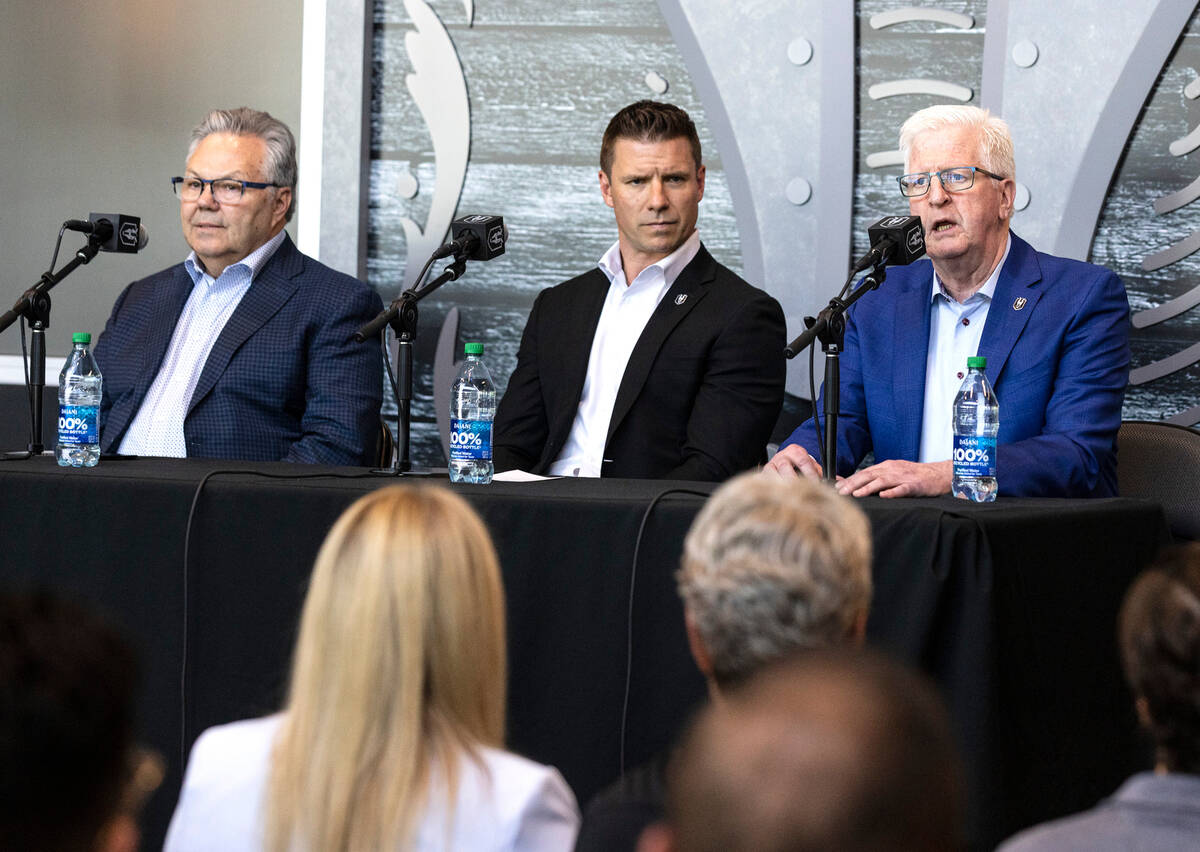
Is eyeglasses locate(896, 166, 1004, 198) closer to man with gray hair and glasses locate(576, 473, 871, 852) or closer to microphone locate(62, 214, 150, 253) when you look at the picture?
microphone locate(62, 214, 150, 253)

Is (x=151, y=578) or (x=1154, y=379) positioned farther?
(x=1154, y=379)

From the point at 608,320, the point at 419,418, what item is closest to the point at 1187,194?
the point at 608,320

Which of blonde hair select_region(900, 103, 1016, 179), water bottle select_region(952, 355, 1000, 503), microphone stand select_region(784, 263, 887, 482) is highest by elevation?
blonde hair select_region(900, 103, 1016, 179)

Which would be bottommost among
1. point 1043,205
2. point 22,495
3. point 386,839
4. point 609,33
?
point 386,839

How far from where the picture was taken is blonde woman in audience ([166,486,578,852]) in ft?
3.96

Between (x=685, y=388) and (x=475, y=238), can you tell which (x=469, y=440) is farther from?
(x=685, y=388)

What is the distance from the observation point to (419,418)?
3.99m

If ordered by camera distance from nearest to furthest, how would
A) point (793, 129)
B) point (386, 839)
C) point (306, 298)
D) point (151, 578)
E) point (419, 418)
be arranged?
point (386, 839)
point (151, 578)
point (306, 298)
point (793, 129)
point (419, 418)

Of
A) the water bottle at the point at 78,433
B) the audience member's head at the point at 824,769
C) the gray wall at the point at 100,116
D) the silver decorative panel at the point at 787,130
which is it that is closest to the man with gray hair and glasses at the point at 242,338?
the water bottle at the point at 78,433

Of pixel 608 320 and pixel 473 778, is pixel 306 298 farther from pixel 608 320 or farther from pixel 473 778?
pixel 473 778

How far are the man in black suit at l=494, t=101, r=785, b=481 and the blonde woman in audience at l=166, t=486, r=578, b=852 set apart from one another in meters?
1.76

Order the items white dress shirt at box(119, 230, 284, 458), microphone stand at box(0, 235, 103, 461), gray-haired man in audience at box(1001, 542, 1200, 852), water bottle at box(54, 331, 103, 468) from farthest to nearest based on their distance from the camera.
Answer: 1. white dress shirt at box(119, 230, 284, 458)
2. microphone stand at box(0, 235, 103, 461)
3. water bottle at box(54, 331, 103, 468)
4. gray-haired man in audience at box(1001, 542, 1200, 852)

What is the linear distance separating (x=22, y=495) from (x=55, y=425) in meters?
1.73

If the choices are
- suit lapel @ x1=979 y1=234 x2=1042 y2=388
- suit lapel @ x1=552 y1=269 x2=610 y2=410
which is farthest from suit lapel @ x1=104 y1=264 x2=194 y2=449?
suit lapel @ x1=979 y1=234 x2=1042 y2=388
